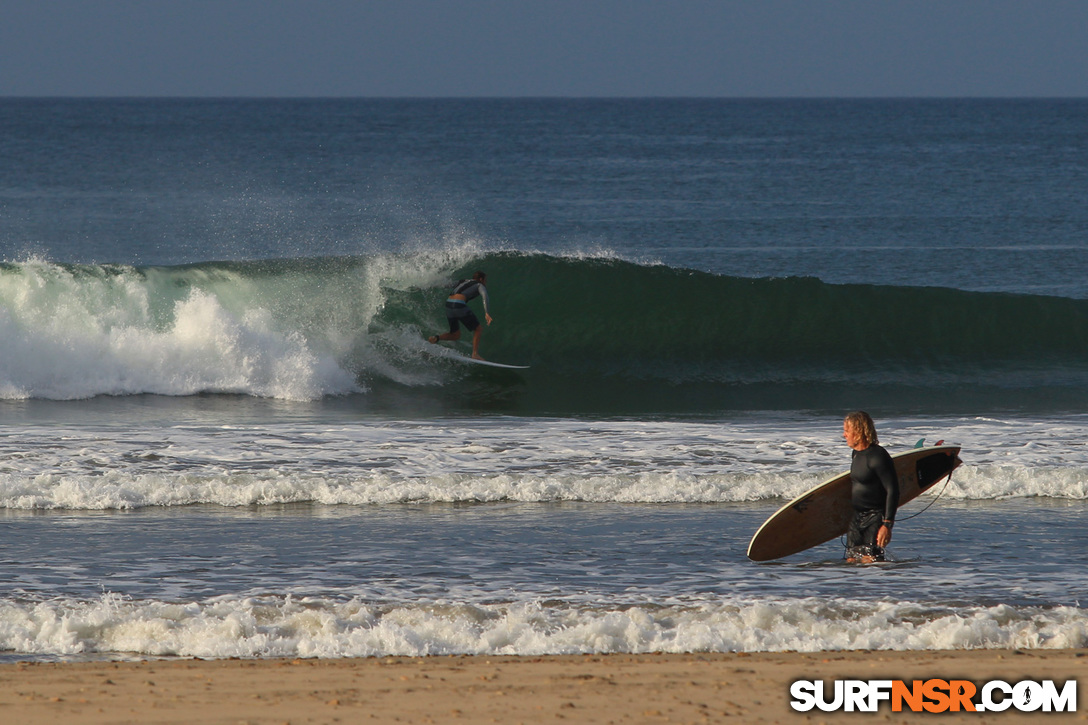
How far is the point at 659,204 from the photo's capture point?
4231 centimetres

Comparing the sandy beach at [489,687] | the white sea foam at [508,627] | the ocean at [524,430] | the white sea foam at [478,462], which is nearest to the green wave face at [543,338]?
the ocean at [524,430]

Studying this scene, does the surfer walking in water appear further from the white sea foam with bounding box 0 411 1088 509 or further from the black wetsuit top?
the black wetsuit top

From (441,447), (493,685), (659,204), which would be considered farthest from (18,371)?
(659,204)

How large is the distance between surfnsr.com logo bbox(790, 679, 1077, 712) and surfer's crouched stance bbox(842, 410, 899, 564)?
6.73 feet

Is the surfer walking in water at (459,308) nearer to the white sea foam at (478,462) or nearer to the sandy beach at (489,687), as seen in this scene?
the white sea foam at (478,462)

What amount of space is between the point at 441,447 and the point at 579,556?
3780mm

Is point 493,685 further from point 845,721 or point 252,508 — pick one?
point 252,508

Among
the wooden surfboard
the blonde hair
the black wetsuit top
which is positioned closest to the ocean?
the wooden surfboard

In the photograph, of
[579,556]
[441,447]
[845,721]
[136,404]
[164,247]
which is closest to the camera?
[845,721]

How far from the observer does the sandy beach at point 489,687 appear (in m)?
4.58

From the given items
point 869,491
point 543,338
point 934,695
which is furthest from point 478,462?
point 543,338

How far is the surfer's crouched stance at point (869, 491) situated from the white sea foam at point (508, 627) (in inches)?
31.8

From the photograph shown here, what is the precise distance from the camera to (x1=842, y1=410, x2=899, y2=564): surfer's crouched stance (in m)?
7.04

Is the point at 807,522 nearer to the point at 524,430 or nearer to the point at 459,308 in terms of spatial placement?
the point at 524,430
